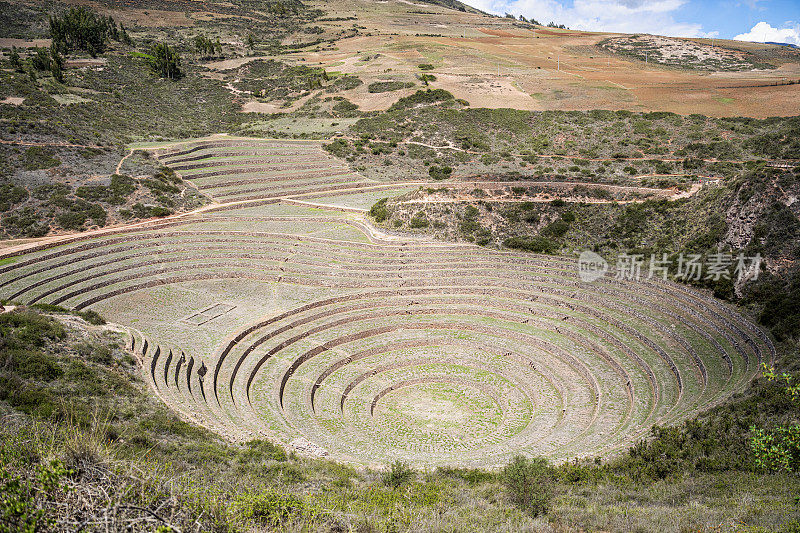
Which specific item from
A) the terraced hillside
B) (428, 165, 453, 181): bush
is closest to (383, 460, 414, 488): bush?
the terraced hillside

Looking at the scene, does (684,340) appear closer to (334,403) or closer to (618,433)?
(618,433)

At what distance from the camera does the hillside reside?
10586 mm

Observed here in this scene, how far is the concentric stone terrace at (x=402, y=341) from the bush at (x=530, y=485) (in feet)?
8.89

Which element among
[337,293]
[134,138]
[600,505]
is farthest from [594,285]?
[134,138]

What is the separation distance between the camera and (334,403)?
784 inches

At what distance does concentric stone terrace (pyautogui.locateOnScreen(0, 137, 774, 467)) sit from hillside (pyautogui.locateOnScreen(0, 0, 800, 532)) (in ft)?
0.51

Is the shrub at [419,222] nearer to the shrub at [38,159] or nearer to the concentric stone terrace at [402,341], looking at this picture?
the concentric stone terrace at [402,341]

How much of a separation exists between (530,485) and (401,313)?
49.7 ft

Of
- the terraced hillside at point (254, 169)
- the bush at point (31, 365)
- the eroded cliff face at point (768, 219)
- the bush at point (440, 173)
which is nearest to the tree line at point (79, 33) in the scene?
the terraced hillside at point (254, 169)

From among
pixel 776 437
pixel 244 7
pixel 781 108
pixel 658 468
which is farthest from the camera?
pixel 244 7

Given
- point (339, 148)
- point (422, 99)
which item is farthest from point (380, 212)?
point (422, 99)

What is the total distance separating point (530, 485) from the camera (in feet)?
37.4

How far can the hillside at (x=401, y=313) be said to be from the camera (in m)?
10.6

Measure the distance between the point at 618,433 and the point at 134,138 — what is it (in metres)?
57.3
